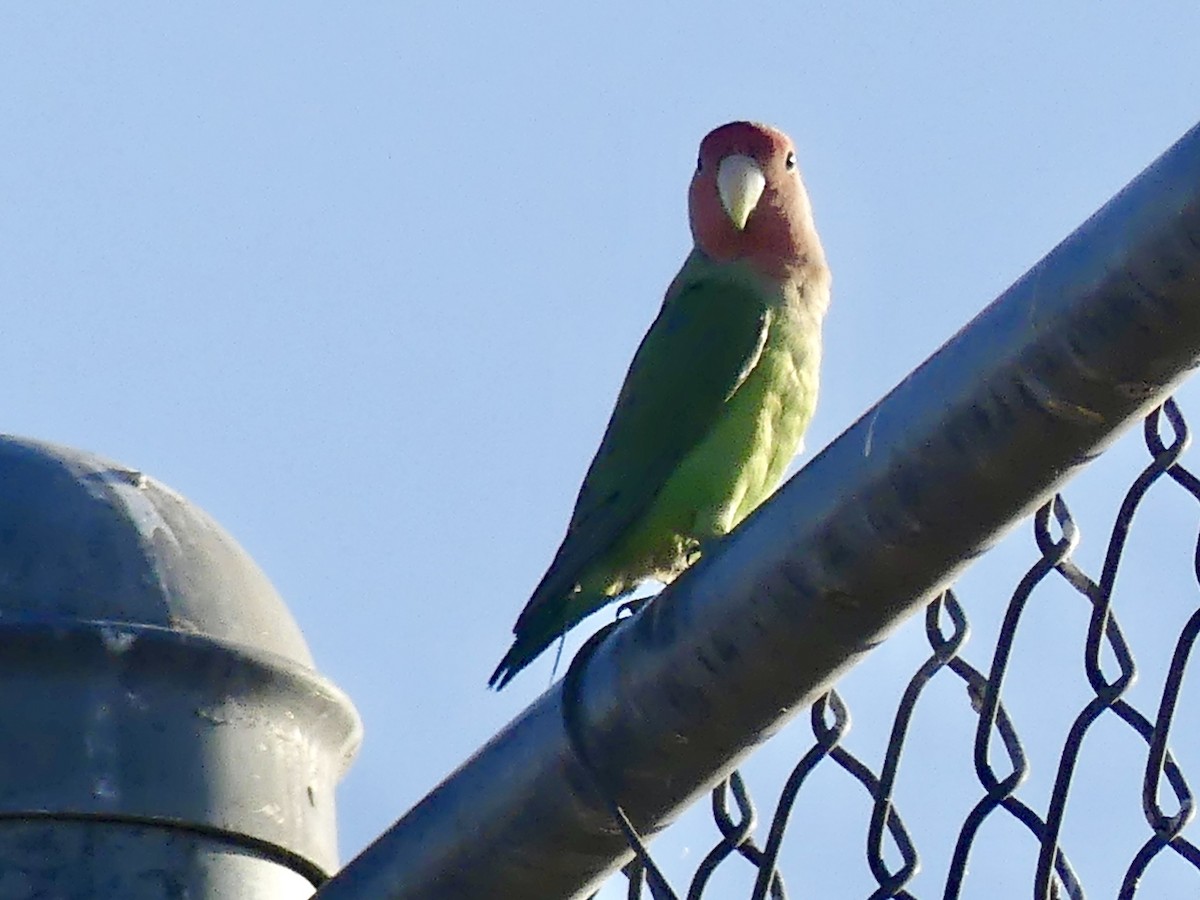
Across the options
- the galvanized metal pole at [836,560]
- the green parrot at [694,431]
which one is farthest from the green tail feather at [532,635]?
the galvanized metal pole at [836,560]

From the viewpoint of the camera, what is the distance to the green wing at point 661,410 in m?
3.58

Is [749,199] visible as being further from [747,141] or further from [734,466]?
[734,466]

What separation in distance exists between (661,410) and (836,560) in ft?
8.04

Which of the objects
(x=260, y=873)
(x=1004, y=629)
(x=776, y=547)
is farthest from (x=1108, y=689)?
(x=260, y=873)

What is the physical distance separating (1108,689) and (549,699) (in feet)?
1.36

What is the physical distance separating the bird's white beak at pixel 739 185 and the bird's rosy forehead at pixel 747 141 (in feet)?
0.08

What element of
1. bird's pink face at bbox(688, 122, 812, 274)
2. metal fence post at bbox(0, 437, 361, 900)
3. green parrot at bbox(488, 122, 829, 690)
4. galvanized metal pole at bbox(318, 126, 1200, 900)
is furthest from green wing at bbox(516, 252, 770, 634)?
galvanized metal pole at bbox(318, 126, 1200, 900)

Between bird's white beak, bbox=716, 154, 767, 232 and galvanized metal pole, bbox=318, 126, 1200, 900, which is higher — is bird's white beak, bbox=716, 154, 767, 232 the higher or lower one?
the higher one

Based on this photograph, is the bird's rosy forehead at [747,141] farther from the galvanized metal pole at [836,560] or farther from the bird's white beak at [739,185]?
the galvanized metal pole at [836,560]

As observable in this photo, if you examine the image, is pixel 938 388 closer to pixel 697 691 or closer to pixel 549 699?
pixel 697 691

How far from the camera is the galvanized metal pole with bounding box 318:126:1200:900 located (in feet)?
3.91

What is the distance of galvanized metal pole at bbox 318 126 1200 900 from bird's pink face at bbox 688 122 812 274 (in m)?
2.65

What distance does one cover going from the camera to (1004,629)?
1.52 m

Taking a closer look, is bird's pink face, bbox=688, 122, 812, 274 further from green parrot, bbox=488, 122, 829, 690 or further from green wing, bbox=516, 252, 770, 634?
green wing, bbox=516, 252, 770, 634
